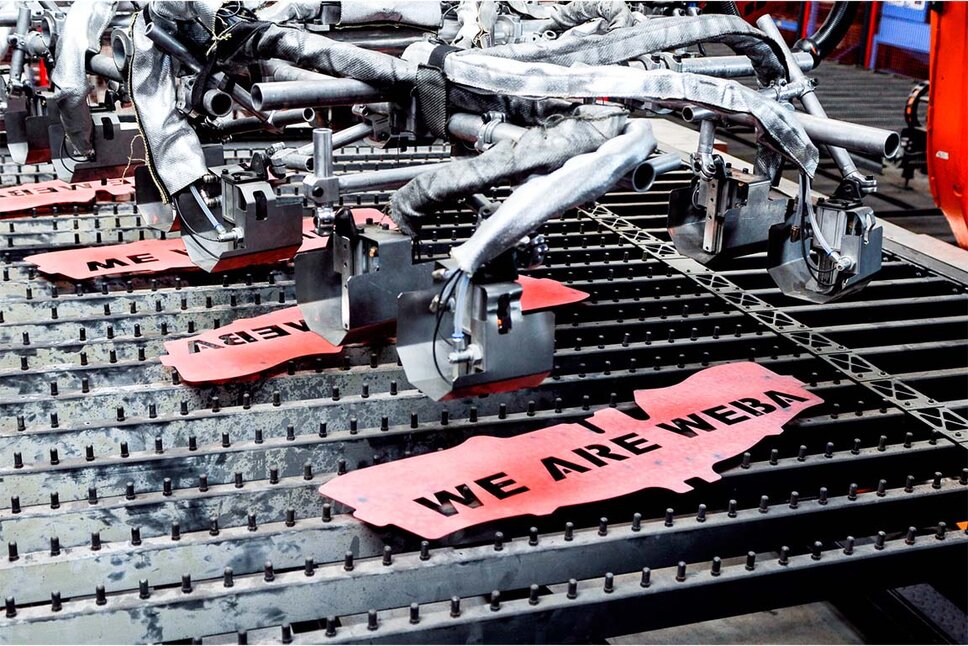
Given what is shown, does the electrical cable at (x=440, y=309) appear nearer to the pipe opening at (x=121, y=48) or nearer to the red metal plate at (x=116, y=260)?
the red metal plate at (x=116, y=260)

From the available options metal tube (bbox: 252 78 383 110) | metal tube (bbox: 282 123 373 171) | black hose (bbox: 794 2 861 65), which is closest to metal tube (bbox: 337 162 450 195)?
metal tube (bbox: 252 78 383 110)

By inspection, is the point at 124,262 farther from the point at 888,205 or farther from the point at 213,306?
the point at 888,205

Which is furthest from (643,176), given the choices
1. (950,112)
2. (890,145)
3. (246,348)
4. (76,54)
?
(950,112)

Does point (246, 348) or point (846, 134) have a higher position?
point (846, 134)

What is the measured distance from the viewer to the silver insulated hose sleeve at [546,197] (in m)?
2.60

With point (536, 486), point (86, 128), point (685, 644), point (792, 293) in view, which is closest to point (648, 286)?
point (792, 293)

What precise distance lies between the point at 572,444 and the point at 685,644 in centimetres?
152

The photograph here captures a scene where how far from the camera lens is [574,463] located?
327 centimetres

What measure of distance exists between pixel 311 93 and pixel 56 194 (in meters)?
3.26

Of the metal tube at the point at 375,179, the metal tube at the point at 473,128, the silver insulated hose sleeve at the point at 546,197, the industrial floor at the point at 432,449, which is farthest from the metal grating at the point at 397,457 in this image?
the metal tube at the point at 473,128

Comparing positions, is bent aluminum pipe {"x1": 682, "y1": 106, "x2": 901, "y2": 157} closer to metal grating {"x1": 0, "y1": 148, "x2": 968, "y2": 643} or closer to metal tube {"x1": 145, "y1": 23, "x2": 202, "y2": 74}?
metal grating {"x1": 0, "y1": 148, "x2": 968, "y2": 643}

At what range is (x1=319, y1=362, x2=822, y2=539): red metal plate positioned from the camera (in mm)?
2980

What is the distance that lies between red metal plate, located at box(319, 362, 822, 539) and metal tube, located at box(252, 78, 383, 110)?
1.17 metres

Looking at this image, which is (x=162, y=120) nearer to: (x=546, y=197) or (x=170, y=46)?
(x=170, y=46)
